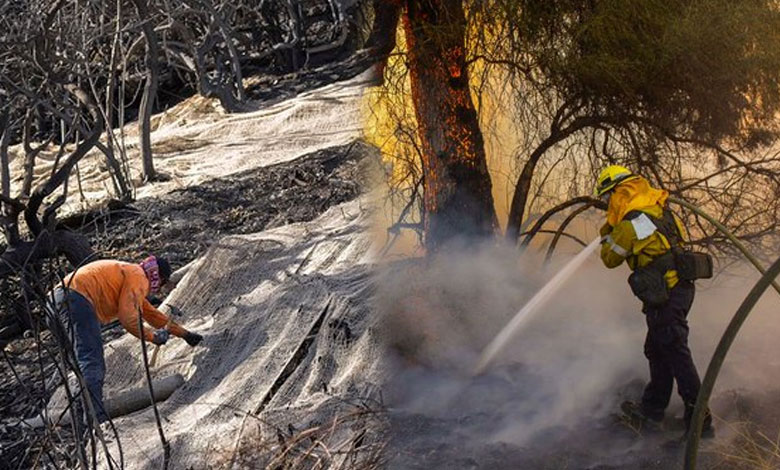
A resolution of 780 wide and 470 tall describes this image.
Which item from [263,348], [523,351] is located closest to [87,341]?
[263,348]

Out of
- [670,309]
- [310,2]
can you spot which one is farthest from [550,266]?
[310,2]

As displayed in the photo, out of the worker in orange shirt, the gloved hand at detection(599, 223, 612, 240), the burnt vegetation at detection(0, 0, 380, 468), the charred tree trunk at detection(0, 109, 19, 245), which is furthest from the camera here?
the charred tree trunk at detection(0, 109, 19, 245)

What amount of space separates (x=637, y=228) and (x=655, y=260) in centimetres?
25

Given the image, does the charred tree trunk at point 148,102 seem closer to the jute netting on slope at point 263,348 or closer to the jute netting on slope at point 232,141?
the jute netting on slope at point 232,141

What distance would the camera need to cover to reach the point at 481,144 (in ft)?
33.3

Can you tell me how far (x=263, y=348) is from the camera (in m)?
8.71

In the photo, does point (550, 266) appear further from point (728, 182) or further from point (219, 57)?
point (219, 57)

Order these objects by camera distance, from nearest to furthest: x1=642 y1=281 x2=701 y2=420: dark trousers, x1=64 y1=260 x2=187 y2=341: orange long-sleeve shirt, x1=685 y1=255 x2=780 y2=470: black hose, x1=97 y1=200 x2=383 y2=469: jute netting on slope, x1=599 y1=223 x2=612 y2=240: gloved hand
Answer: x1=685 y1=255 x2=780 y2=470: black hose
x1=642 y1=281 x2=701 y2=420: dark trousers
x1=599 y1=223 x2=612 y2=240: gloved hand
x1=97 y1=200 x2=383 y2=469: jute netting on slope
x1=64 y1=260 x2=187 y2=341: orange long-sleeve shirt

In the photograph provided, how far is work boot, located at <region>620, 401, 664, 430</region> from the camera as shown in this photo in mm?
7270

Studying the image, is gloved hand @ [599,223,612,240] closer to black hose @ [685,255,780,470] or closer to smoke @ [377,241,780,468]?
smoke @ [377,241,780,468]

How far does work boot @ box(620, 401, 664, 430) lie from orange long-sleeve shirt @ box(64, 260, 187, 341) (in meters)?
3.75

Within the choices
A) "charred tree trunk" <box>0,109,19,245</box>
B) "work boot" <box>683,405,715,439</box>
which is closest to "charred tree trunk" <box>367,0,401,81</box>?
"charred tree trunk" <box>0,109,19,245</box>

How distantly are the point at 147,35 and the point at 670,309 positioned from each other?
9647mm

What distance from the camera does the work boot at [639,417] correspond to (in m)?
7.27
